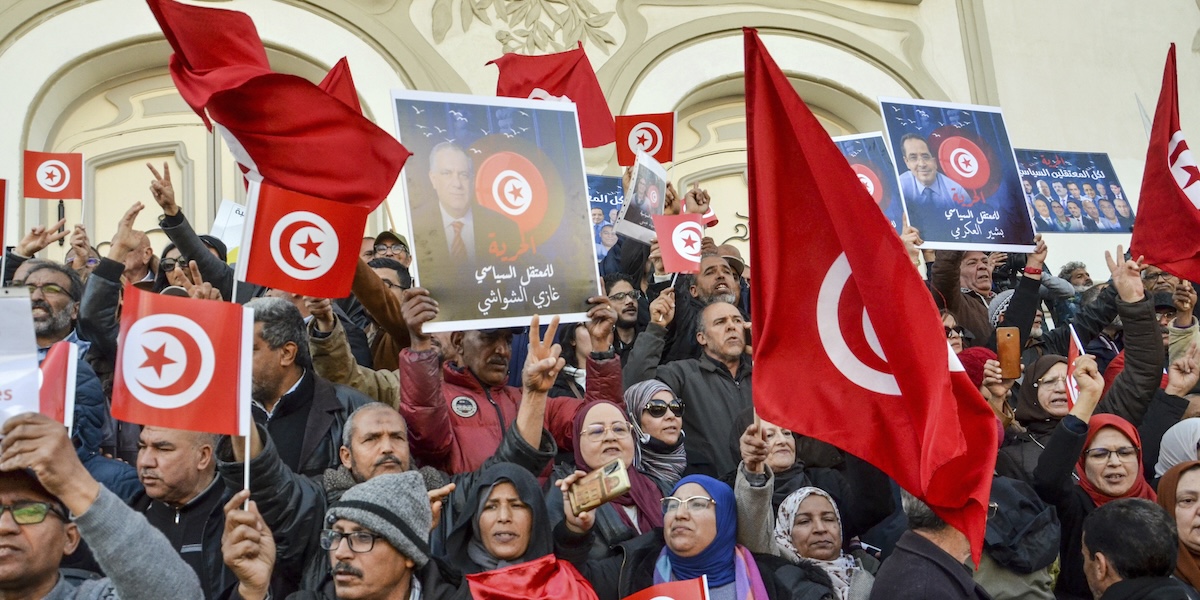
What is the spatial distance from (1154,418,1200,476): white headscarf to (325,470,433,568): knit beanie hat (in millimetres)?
3195

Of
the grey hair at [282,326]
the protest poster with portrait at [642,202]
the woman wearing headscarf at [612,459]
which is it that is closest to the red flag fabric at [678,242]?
the protest poster with portrait at [642,202]

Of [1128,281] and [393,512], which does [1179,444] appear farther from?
[393,512]

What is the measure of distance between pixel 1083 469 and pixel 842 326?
185 centimetres

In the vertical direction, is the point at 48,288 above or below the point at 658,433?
above

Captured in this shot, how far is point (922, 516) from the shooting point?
3.78 metres

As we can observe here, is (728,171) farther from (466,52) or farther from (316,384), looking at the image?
(316,384)

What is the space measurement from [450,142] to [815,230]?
1.78m

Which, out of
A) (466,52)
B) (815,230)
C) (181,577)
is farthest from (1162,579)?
(466,52)

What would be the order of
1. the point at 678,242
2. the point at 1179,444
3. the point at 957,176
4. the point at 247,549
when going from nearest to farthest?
1. the point at 247,549
2. the point at 1179,444
3. the point at 678,242
4. the point at 957,176

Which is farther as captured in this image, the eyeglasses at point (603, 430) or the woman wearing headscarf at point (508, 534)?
the eyeglasses at point (603, 430)

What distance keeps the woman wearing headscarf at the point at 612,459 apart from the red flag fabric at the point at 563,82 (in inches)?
112

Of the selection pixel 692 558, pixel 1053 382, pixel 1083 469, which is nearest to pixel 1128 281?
pixel 1053 382

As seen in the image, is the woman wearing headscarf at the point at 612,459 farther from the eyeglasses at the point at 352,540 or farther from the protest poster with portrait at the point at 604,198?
the protest poster with portrait at the point at 604,198

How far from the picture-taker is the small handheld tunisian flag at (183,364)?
3785 millimetres
